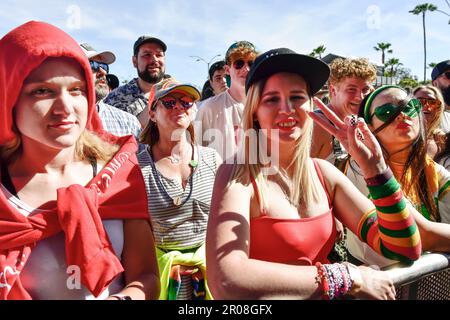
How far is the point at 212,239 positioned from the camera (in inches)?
60.1

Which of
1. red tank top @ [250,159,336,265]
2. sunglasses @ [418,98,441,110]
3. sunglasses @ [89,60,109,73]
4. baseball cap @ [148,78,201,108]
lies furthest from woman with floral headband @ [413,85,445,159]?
sunglasses @ [89,60,109,73]

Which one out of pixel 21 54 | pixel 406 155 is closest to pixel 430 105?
pixel 406 155

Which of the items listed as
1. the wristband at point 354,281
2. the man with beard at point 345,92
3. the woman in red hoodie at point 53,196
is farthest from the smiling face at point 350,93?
the woman in red hoodie at point 53,196

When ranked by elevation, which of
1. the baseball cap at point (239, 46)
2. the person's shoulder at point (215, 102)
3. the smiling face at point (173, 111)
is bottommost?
the smiling face at point (173, 111)

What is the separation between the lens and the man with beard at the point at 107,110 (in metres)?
3.58

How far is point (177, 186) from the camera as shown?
2.65 meters

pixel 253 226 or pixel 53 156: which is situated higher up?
pixel 53 156

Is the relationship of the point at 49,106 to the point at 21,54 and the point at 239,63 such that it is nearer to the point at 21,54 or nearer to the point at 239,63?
the point at 21,54

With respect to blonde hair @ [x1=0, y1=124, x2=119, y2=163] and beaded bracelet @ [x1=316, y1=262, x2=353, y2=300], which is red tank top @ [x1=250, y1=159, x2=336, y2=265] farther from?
blonde hair @ [x1=0, y1=124, x2=119, y2=163]

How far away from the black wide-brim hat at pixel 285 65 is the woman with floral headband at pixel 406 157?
0.72m

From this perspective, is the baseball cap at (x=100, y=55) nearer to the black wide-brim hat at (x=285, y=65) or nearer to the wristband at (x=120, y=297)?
the black wide-brim hat at (x=285, y=65)
